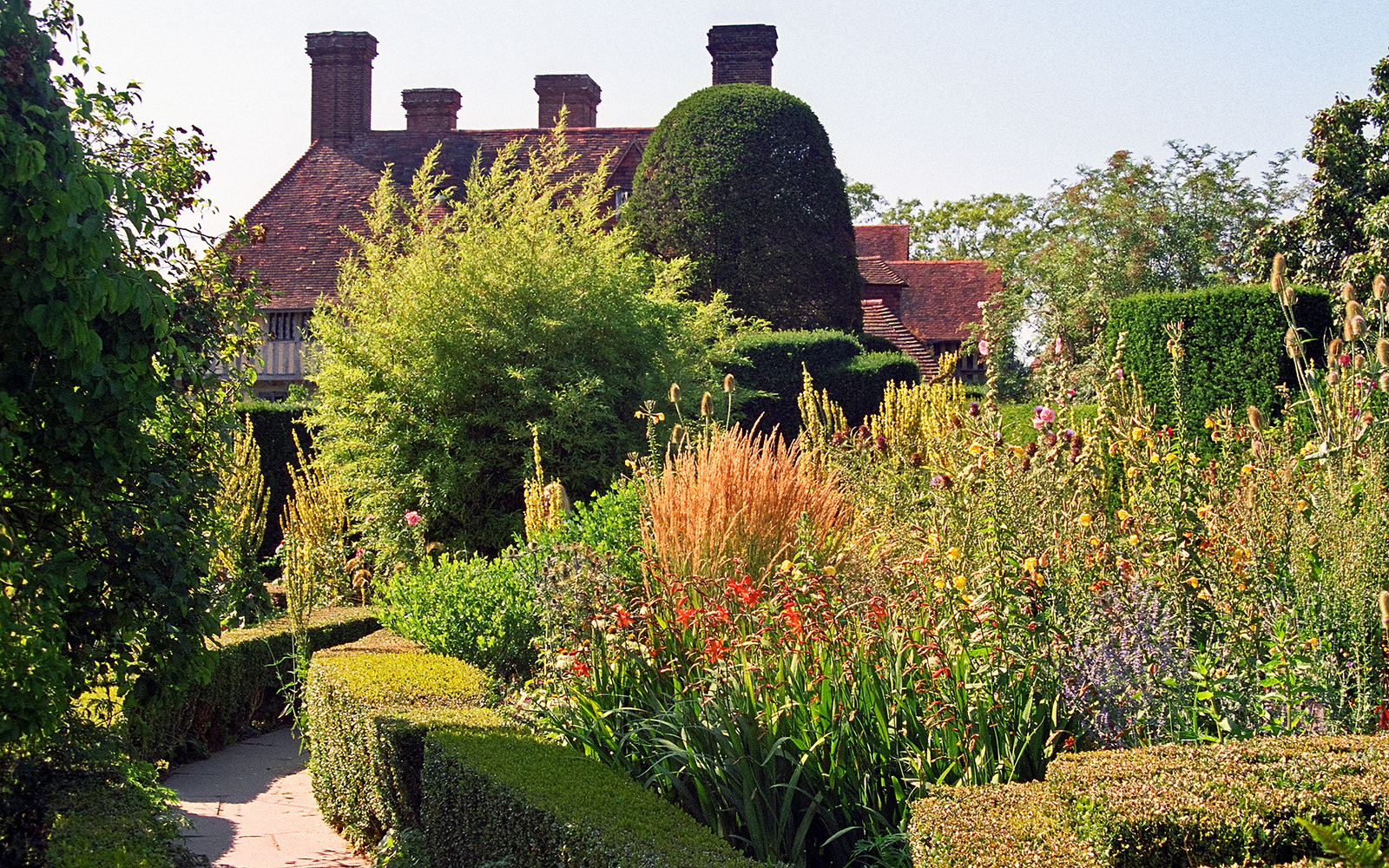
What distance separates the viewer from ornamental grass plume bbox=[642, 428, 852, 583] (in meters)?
5.26

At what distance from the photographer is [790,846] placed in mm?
3762

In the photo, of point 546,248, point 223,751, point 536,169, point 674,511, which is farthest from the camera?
point 536,169

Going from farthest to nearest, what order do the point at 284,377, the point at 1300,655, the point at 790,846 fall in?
1. the point at 284,377
2. the point at 790,846
3. the point at 1300,655

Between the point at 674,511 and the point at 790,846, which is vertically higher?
the point at 674,511

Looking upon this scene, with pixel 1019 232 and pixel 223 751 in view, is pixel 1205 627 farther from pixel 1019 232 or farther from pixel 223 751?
pixel 1019 232

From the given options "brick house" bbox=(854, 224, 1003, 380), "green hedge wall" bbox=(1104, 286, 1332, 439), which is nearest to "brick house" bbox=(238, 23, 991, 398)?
"brick house" bbox=(854, 224, 1003, 380)

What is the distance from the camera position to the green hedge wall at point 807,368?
15219 mm

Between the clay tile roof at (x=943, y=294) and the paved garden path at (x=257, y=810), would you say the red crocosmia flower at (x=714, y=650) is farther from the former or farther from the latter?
the clay tile roof at (x=943, y=294)

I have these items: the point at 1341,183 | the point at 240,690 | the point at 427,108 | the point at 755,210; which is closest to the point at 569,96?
the point at 427,108

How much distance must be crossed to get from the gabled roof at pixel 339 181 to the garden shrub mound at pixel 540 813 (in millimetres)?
19738

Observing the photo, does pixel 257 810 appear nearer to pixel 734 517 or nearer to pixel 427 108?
pixel 734 517

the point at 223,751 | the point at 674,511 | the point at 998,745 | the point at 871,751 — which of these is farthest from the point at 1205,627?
the point at 223,751

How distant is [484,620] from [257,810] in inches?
55.5

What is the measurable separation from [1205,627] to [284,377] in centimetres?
2180
